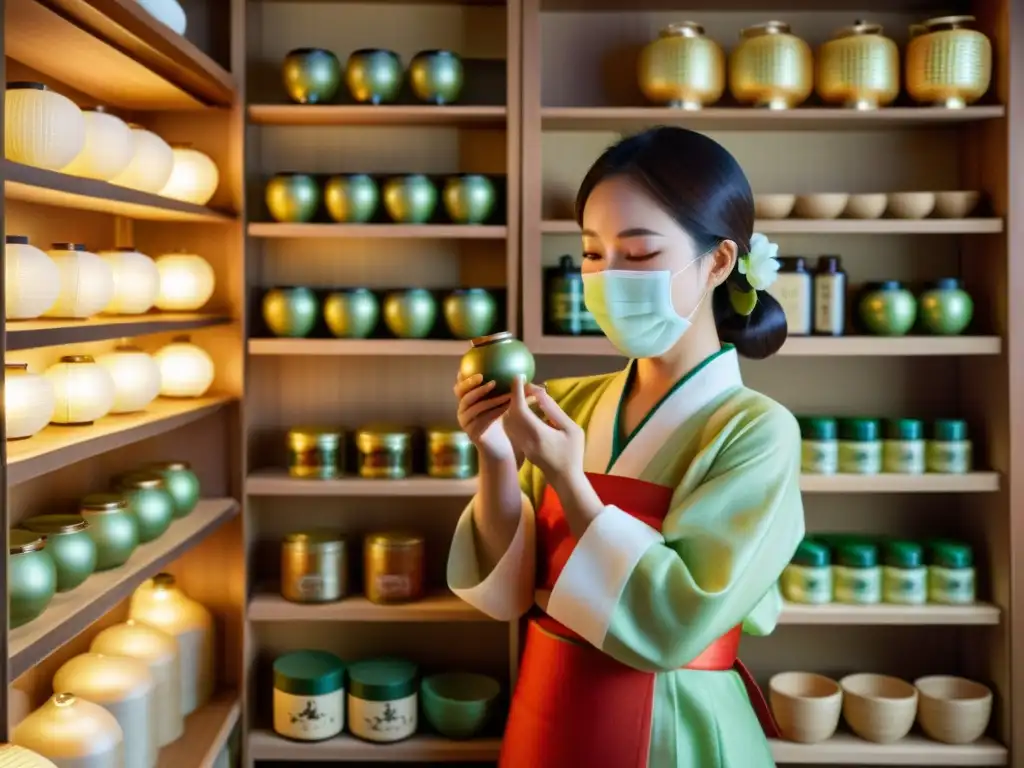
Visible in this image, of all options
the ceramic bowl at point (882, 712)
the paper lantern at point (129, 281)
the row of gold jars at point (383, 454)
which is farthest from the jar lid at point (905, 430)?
the paper lantern at point (129, 281)

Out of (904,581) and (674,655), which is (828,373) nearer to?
(904,581)

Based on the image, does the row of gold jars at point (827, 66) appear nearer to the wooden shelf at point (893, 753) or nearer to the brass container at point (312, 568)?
the brass container at point (312, 568)

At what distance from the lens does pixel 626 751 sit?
133 cm

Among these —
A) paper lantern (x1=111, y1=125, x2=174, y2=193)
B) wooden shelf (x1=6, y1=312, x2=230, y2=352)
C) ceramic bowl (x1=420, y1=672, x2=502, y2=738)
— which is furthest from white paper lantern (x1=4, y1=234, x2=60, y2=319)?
ceramic bowl (x1=420, y1=672, x2=502, y2=738)

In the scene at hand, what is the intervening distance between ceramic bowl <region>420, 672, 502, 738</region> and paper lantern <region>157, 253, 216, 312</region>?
1053mm

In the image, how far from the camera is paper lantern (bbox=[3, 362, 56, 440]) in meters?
1.49

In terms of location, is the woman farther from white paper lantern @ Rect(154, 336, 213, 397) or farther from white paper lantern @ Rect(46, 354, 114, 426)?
white paper lantern @ Rect(154, 336, 213, 397)

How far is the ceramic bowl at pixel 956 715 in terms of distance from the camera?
7.73ft

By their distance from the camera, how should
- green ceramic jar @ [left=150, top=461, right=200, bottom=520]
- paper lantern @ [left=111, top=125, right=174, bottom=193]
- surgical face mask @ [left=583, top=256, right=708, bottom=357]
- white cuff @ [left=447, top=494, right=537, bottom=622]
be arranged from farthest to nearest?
green ceramic jar @ [left=150, top=461, right=200, bottom=520], paper lantern @ [left=111, top=125, right=174, bottom=193], white cuff @ [left=447, top=494, right=537, bottom=622], surgical face mask @ [left=583, top=256, right=708, bottom=357]

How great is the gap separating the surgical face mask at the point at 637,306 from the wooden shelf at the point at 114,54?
911mm

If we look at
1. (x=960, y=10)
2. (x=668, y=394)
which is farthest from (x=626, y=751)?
(x=960, y=10)

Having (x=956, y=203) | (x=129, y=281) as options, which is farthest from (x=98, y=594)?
(x=956, y=203)

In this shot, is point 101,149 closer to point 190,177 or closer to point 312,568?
point 190,177

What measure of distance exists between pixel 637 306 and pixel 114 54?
1162mm
